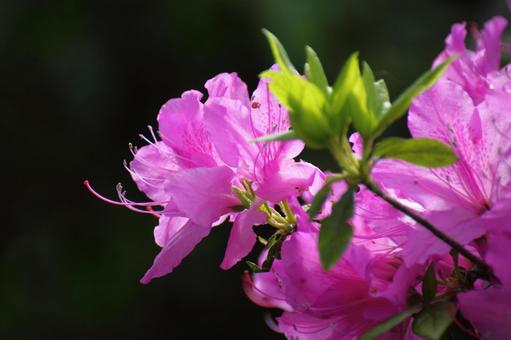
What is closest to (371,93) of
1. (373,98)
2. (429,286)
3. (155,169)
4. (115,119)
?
(373,98)

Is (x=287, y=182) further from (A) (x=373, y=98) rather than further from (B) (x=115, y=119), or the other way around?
(B) (x=115, y=119)

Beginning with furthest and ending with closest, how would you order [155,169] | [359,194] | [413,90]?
[155,169], [359,194], [413,90]

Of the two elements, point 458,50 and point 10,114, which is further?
point 10,114

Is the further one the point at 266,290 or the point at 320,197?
the point at 266,290

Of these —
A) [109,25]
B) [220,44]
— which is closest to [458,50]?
[220,44]

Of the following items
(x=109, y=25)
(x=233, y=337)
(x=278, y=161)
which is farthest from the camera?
(x=109, y=25)

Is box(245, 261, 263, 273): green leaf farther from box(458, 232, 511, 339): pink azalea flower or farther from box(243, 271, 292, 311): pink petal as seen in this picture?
box(458, 232, 511, 339): pink azalea flower

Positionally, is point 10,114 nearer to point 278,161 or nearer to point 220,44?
point 220,44
